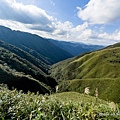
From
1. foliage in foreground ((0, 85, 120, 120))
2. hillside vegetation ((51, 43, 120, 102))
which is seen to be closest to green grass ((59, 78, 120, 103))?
hillside vegetation ((51, 43, 120, 102))

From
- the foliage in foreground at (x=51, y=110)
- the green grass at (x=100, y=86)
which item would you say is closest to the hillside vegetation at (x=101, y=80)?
the green grass at (x=100, y=86)

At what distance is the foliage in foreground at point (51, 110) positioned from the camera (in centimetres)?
564

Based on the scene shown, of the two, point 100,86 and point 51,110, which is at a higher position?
point 51,110

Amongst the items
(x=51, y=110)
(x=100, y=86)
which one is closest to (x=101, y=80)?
(x=100, y=86)

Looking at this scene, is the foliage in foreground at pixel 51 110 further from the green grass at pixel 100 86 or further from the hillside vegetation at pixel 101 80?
the green grass at pixel 100 86

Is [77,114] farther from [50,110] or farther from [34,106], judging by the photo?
[34,106]

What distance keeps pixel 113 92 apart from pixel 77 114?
10566 centimetres

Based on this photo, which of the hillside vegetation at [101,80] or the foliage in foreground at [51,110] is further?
the hillside vegetation at [101,80]

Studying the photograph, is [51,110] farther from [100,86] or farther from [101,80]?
[101,80]

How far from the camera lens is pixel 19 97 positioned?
24.4ft

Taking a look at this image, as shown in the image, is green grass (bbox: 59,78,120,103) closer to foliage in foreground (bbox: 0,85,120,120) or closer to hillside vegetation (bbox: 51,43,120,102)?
hillside vegetation (bbox: 51,43,120,102)

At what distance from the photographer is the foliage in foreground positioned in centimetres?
564

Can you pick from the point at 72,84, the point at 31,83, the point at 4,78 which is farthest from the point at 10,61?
the point at 4,78

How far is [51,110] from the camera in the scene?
21.1 feet
